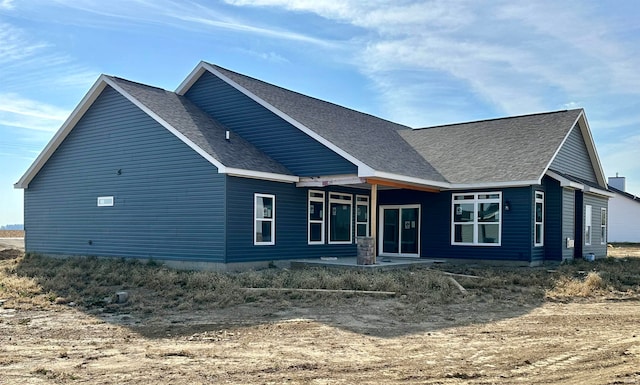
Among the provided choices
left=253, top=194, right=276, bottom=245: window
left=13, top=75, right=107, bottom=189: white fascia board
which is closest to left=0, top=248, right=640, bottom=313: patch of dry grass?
left=253, top=194, right=276, bottom=245: window

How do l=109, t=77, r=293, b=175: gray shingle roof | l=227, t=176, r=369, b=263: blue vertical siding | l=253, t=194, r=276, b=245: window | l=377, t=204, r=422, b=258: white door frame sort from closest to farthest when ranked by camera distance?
l=227, t=176, r=369, b=263: blue vertical siding, l=109, t=77, r=293, b=175: gray shingle roof, l=253, t=194, r=276, b=245: window, l=377, t=204, r=422, b=258: white door frame

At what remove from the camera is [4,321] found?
9906 millimetres

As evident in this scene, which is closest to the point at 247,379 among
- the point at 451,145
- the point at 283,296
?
the point at 283,296

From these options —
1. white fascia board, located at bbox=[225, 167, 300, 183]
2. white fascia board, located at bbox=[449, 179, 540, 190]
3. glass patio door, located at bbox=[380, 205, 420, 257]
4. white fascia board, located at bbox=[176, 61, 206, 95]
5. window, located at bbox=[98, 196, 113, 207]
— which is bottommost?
glass patio door, located at bbox=[380, 205, 420, 257]

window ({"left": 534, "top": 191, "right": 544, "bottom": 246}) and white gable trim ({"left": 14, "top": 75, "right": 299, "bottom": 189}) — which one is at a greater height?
white gable trim ({"left": 14, "top": 75, "right": 299, "bottom": 189})

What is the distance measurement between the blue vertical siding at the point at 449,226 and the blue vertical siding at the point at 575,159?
2657 mm

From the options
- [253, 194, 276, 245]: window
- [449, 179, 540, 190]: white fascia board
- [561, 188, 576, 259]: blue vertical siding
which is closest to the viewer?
[253, 194, 276, 245]: window

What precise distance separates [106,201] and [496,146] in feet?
44.9

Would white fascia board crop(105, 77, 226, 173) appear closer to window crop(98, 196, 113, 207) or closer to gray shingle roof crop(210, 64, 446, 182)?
window crop(98, 196, 113, 207)

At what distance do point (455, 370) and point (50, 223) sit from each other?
17.7 meters

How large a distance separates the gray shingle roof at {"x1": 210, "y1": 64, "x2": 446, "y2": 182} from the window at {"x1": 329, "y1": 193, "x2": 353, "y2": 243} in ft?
6.90

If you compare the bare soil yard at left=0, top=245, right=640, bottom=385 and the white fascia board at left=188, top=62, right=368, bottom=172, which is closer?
the bare soil yard at left=0, top=245, right=640, bottom=385

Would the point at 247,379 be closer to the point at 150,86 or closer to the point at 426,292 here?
the point at 426,292

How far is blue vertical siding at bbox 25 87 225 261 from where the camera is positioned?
642 inches
